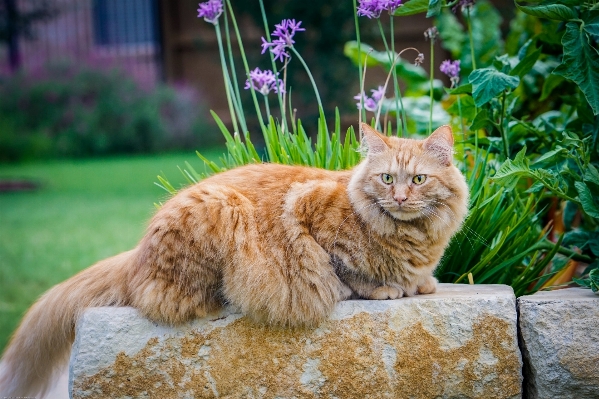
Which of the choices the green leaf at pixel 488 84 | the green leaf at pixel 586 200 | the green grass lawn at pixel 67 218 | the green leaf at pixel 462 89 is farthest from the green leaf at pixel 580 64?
the green grass lawn at pixel 67 218

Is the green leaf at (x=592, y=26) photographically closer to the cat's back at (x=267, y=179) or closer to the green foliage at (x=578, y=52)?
the green foliage at (x=578, y=52)

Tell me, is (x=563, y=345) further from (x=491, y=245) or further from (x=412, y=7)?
(x=412, y=7)

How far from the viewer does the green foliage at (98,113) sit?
420 inches

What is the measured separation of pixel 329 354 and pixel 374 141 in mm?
861

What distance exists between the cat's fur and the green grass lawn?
223 centimetres

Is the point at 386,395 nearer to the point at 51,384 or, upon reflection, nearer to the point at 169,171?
the point at 51,384

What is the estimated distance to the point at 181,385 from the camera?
9.02ft

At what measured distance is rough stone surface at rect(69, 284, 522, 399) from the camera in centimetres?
272

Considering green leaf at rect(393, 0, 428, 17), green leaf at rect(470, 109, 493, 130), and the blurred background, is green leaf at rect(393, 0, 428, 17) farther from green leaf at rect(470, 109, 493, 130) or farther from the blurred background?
the blurred background

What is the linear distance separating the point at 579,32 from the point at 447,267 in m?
1.20

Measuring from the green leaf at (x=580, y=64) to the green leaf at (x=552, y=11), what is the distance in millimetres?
73

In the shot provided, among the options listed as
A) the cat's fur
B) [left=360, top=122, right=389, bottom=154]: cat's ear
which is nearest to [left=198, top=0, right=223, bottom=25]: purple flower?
the cat's fur

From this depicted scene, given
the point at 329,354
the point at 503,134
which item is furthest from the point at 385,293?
the point at 503,134

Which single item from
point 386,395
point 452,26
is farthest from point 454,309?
point 452,26
